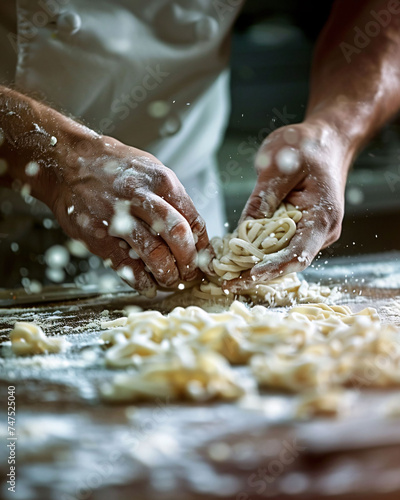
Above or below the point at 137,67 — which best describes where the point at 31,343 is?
below

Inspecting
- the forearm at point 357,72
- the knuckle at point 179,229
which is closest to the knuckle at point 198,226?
the knuckle at point 179,229

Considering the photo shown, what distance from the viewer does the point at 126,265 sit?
1797 mm

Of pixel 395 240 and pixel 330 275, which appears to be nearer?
pixel 330 275

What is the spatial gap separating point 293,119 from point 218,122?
76 centimetres

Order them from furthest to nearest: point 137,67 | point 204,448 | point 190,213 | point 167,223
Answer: point 137,67
point 190,213
point 167,223
point 204,448

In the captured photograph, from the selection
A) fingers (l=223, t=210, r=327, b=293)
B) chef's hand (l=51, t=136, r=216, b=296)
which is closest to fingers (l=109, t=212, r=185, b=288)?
chef's hand (l=51, t=136, r=216, b=296)

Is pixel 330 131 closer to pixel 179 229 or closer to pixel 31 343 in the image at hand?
pixel 179 229

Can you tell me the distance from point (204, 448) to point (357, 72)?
85.9 inches

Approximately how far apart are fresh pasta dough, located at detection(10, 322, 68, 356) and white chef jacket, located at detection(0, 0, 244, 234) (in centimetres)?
83

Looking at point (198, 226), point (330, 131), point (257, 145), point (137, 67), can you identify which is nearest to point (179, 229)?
point (198, 226)

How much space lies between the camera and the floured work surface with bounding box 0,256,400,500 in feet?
2.34

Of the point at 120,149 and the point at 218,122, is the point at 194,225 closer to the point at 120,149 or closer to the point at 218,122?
the point at 120,149

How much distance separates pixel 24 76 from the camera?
6.98 ft

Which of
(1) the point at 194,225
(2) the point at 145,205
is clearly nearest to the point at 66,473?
(2) the point at 145,205
